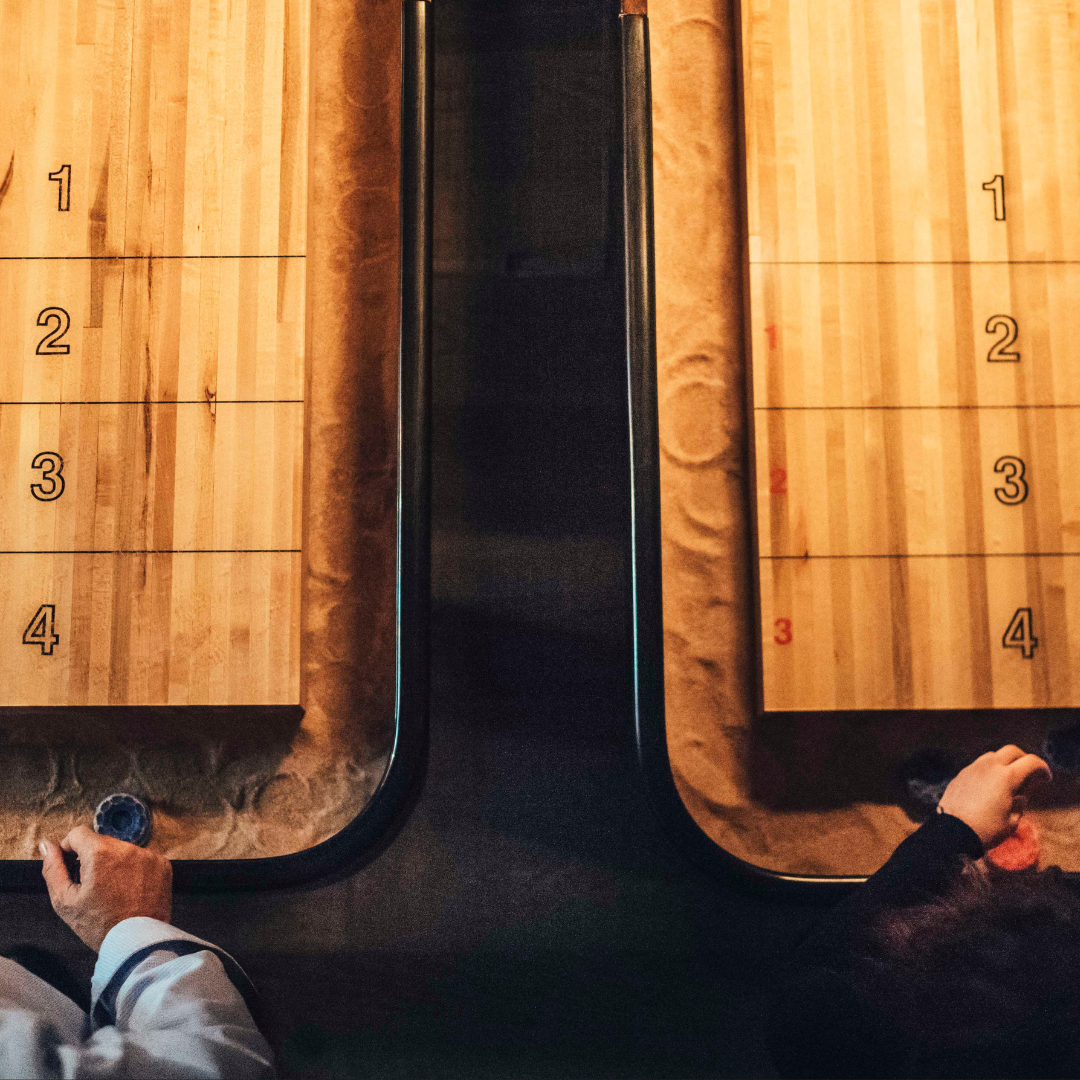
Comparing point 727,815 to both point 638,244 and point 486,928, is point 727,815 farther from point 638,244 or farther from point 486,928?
point 638,244

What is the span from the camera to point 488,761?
2.27 feet

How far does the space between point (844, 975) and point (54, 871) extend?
23.4 inches

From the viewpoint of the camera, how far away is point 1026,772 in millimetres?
646

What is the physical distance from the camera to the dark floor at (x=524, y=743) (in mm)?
650

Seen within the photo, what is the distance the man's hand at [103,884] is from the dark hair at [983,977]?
20.5 inches

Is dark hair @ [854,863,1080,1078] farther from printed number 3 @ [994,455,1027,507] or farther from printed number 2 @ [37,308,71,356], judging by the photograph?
printed number 2 @ [37,308,71,356]

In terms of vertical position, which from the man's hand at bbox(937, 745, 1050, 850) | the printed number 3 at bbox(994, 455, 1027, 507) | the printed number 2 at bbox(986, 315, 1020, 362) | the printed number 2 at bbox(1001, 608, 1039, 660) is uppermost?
the printed number 2 at bbox(986, 315, 1020, 362)

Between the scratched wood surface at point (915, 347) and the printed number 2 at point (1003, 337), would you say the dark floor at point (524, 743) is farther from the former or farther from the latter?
the printed number 2 at point (1003, 337)

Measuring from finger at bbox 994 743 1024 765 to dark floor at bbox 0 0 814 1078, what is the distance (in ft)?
0.68

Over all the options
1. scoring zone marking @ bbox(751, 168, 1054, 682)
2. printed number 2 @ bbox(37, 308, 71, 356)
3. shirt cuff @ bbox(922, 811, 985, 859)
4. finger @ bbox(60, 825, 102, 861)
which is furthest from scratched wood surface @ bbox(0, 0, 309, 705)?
shirt cuff @ bbox(922, 811, 985, 859)

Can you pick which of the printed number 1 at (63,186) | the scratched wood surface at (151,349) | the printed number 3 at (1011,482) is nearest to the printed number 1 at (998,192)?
the printed number 3 at (1011,482)

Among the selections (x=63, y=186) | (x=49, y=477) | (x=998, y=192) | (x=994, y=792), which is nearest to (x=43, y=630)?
(x=49, y=477)

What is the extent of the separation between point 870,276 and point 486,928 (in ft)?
2.06

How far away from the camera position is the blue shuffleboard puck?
25.9 inches
